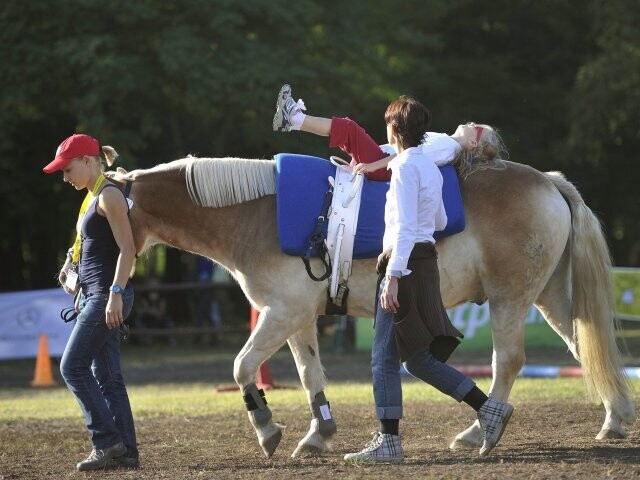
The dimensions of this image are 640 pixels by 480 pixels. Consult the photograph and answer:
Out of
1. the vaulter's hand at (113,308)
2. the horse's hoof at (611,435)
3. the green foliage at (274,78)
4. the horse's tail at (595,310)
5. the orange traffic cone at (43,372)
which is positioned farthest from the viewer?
the green foliage at (274,78)

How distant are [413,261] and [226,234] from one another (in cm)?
157

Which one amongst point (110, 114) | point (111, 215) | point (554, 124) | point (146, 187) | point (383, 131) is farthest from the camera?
point (554, 124)

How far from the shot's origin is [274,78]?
759 inches

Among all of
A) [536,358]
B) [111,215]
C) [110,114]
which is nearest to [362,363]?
[536,358]

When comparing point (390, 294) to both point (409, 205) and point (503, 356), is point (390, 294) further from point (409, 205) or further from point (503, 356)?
point (503, 356)

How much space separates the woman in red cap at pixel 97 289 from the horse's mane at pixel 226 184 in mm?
703

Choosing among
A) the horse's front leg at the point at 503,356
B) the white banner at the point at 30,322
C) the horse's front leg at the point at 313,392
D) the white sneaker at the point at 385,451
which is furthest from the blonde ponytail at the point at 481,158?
the white banner at the point at 30,322

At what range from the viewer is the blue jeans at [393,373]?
6035 millimetres

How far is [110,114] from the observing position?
2053 cm

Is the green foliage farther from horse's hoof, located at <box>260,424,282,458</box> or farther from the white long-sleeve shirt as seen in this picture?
the white long-sleeve shirt

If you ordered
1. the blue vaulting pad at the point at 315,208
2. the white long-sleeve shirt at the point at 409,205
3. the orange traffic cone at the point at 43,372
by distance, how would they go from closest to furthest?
1. the white long-sleeve shirt at the point at 409,205
2. the blue vaulting pad at the point at 315,208
3. the orange traffic cone at the point at 43,372

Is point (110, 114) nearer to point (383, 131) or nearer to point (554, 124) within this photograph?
point (383, 131)

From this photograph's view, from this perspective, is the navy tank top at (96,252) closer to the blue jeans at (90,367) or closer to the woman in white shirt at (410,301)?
the blue jeans at (90,367)

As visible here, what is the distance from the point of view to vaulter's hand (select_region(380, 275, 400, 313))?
5.76 m
